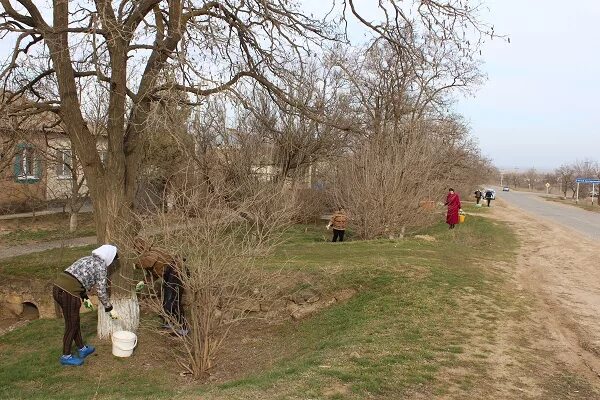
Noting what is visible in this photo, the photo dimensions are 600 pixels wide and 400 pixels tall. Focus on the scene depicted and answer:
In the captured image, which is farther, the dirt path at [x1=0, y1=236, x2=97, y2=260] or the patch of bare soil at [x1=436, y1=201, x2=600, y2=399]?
the dirt path at [x1=0, y1=236, x2=97, y2=260]

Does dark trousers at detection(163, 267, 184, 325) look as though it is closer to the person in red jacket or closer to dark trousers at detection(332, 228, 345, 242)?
dark trousers at detection(332, 228, 345, 242)

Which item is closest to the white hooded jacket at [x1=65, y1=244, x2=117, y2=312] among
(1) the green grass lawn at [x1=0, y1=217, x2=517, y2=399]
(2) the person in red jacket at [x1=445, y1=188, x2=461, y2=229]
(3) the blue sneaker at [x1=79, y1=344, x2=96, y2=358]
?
(3) the blue sneaker at [x1=79, y1=344, x2=96, y2=358]

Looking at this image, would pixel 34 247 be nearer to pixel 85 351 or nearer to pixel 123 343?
pixel 85 351

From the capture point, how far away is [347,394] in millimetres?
4621

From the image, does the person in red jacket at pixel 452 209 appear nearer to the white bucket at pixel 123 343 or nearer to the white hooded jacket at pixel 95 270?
the white bucket at pixel 123 343

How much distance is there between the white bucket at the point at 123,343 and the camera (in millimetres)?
7047

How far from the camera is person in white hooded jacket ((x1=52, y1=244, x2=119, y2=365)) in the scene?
6.60 metres

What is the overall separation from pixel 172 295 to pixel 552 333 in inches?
207

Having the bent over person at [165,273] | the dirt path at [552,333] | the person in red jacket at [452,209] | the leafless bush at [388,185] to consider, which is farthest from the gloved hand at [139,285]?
the person in red jacket at [452,209]

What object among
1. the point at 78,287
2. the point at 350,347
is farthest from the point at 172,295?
the point at 350,347

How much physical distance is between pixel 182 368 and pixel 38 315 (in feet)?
18.8

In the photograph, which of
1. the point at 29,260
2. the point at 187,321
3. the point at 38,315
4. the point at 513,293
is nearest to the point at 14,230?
the point at 29,260

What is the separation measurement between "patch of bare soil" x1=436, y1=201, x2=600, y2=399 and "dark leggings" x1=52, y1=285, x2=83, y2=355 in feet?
15.4

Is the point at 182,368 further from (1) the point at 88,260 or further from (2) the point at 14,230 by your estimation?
(2) the point at 14,230
